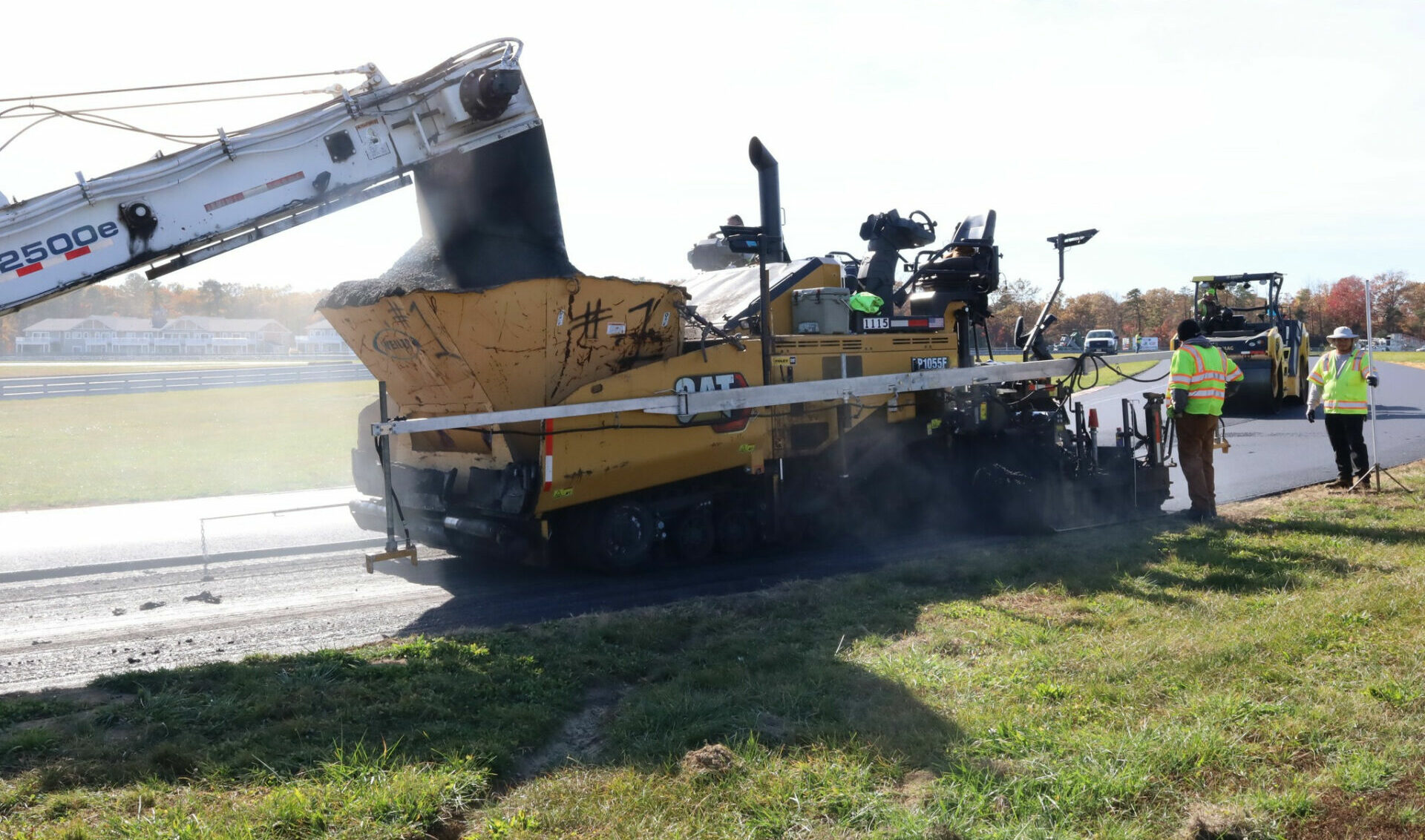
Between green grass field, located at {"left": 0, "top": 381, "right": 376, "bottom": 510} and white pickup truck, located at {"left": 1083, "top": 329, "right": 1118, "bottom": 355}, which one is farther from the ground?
white pickup truck, located at {"left": 1083, "top": 329, "right": 1118, "bottom": 355}

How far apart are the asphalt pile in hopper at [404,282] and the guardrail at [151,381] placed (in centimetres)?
2804

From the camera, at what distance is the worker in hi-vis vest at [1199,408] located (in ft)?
31.2

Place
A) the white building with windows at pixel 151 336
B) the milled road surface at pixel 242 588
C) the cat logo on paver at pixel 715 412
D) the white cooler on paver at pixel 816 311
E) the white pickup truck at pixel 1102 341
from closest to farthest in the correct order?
1. the milled road surface at pixel 242 588
2. the cat logo on paver at pixel 715 412
3. the white cooler on paver at pixel 816 311
4. the white pickup truck at pixel 1102 341
5. the white building with windows at pixel 151 336

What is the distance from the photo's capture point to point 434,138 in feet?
24.6

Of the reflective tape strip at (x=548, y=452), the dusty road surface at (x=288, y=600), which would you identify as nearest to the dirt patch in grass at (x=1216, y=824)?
the dusty road surface at (x=288, y=600)

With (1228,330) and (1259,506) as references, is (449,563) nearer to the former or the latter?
(1259,506)

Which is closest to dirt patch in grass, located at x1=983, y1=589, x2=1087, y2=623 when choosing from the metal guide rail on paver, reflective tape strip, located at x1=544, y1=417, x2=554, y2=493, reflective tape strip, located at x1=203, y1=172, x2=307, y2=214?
the metal guide rail on paver

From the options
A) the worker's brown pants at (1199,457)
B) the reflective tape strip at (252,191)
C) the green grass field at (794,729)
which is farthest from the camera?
the worker's brown pants at (1199,457)

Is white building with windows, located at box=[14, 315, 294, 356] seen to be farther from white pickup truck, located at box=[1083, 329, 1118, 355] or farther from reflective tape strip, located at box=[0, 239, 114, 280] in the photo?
reflective tape strip, located at box=[0, 239, 114, 280]

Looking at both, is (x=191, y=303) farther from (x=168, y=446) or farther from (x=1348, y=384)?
(x=1348, y=384)

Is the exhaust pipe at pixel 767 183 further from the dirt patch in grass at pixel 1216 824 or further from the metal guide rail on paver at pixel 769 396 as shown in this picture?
the dirt patch in grass at pixel 1216 824

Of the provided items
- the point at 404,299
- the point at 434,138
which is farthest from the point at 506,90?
the point at 404,299

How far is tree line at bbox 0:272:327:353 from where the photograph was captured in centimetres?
9412

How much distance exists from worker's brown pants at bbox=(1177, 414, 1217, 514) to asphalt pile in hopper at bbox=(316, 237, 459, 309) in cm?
644
